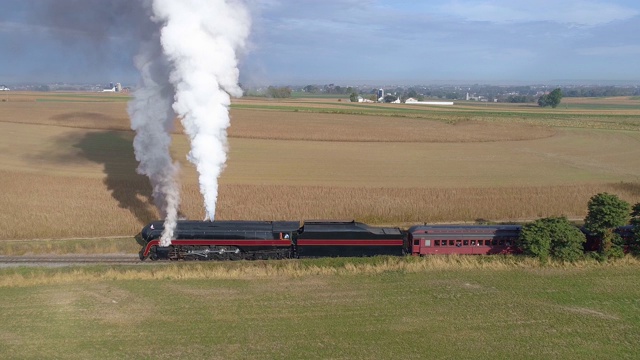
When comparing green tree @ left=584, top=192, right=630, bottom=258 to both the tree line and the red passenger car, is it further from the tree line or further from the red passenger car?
the red passenger car

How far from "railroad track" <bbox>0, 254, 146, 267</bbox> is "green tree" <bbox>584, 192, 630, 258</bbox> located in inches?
819

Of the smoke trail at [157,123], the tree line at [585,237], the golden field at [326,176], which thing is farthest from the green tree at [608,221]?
the smoke trail at [157,123]

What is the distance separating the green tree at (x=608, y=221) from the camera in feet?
77.9

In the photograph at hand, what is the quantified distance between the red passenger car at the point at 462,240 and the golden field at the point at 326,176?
21.9 feet

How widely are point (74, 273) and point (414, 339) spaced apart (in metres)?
14.1

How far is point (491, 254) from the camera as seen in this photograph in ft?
81.0

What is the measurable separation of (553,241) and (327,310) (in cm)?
1183

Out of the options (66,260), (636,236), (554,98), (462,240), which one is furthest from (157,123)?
(554,98)

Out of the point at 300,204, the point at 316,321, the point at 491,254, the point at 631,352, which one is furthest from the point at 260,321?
the point at 300,204

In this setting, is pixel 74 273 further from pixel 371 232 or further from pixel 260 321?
pixel 371 232

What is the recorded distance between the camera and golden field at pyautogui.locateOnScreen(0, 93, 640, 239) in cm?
3150

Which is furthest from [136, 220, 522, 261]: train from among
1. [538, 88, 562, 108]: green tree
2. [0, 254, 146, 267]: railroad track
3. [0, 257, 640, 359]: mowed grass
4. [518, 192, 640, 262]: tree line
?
[538, 88, 562, 108]: green tree

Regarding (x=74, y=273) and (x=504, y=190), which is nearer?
(x=74, y=273)

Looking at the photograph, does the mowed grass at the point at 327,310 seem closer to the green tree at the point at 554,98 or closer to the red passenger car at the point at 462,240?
the red passenger car at the point at 462,240
